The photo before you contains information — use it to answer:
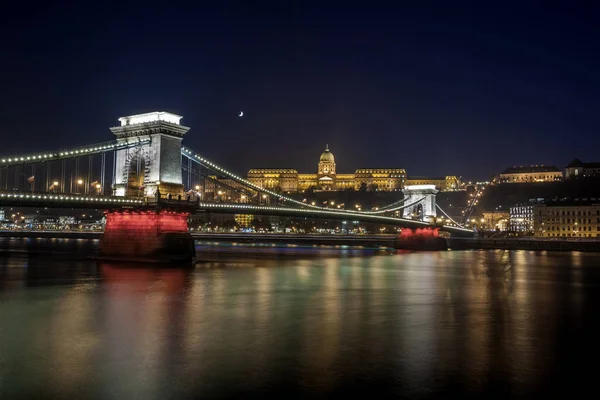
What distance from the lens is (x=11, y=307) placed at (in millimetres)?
21203

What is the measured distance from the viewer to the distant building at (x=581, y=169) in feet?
531

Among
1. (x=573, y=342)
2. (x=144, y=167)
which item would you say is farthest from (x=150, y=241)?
(x=573, y=342)

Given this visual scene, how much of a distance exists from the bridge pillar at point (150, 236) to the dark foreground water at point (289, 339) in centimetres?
658

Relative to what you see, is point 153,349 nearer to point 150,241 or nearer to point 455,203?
point 150,241

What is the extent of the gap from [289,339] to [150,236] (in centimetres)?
2392

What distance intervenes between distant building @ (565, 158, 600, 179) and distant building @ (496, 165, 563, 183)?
17.4 feet

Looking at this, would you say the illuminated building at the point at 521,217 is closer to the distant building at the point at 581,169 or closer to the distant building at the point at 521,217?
the distant building at the point at 521,217

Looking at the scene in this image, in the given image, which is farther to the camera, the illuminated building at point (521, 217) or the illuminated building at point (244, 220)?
the illuminated building at point (244, 220)

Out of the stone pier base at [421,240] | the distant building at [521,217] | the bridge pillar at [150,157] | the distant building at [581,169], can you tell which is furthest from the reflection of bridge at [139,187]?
the distant building at [581,169]

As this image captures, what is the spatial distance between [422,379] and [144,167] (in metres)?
32.9

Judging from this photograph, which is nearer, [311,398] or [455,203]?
[311,398]

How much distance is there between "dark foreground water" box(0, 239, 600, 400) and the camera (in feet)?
37.6

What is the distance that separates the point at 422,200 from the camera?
298ft

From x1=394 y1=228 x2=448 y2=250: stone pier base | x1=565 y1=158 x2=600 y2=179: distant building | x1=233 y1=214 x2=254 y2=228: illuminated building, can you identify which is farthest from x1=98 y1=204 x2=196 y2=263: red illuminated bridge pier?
x1=565 y1=158 x2=600 y2=179: distant building
